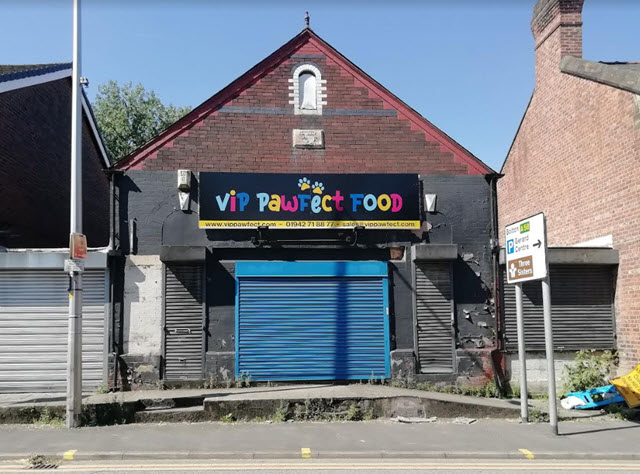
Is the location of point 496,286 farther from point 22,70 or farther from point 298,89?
point 22,70

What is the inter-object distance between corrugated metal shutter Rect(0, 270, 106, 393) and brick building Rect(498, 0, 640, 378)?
8.58 metres

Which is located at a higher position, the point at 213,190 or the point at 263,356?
the point at 213,190

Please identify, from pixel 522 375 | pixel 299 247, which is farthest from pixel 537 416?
pixel 299 247

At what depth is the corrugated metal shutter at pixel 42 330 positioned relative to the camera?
10.6 metres

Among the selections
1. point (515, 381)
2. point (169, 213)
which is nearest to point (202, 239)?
point (169, 213)

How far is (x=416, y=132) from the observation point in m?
11.6

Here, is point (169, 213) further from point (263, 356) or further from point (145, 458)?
point (145, 458)

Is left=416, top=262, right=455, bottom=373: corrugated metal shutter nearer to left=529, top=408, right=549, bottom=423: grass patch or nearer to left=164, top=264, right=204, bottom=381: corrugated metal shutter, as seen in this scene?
left=529, top=408, right=549, bottom=423: grass patch

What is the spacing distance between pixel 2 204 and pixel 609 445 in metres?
13.4

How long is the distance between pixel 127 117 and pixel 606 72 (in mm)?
23137

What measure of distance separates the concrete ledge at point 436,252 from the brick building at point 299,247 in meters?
0.03

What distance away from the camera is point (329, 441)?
771 centimetres

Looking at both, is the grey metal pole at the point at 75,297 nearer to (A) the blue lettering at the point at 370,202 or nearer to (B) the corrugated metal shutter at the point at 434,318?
(A) the blue lettering at the point at 370,202

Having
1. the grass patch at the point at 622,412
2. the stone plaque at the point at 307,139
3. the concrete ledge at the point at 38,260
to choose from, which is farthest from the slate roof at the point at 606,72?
the concrete ledge at the point at 38,260
